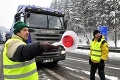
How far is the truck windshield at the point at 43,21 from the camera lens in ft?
36.6

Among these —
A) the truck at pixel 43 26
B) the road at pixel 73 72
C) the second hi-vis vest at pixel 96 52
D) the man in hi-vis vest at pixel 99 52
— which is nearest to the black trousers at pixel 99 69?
the man in hi-vis vest at pixel 99 52

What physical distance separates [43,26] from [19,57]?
8612 millimetres

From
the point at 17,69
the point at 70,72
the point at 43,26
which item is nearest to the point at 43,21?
the point at 43,26

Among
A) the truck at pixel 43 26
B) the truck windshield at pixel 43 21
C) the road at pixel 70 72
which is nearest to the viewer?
the road at pixel 70 72

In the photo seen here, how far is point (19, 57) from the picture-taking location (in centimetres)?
271

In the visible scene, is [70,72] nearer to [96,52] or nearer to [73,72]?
[73,72]

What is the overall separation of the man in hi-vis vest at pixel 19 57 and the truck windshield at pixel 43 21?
314 inches

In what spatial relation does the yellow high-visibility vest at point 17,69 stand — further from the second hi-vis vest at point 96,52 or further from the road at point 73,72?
the road at point 73,72

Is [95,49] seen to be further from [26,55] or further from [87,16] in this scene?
[87,16]

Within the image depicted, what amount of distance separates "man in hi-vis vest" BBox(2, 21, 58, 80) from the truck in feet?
25.3

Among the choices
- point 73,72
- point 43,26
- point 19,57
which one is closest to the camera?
point 19,57

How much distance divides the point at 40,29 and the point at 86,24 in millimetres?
47838

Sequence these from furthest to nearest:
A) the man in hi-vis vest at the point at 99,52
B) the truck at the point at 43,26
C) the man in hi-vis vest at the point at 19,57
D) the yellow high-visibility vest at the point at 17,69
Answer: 1. the truck at the point at 43,26
2. the man in hi-vis vest at the point at 99,52
3. the yellow high-visibility vest at the point at 17,69
4. the man in hi-vis vest at the point at 19,57

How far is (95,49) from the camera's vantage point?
7.21m
